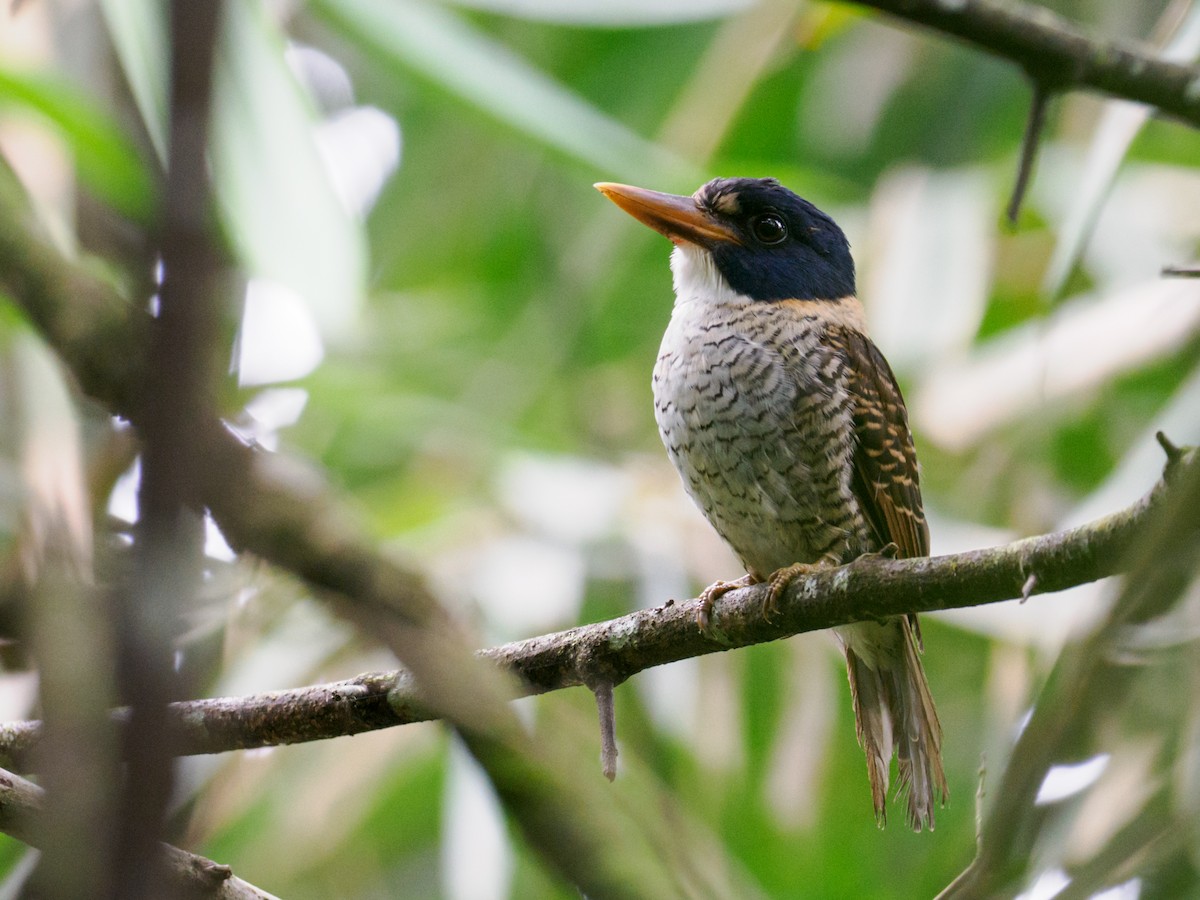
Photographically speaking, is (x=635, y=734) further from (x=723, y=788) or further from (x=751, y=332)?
(x=723, y=788)

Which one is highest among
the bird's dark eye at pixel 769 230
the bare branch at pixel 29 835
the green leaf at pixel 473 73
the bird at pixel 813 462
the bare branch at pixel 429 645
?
the green leaf at pixel 473 73

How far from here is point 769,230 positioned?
11.0 feet

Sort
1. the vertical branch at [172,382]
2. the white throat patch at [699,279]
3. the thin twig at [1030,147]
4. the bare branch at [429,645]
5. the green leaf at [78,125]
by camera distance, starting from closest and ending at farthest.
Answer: the vertical branch at [172,382] < the bare branch at [429,645] < the green leaf at [78,125] < the thin twig at [1030,147] < the white throat patch at [699,279]

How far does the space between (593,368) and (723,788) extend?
228 centimetres

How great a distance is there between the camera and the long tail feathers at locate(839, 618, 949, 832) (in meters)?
2.81

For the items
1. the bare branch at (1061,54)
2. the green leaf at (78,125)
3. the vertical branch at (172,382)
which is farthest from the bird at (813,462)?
the vertical branch at (172,382)

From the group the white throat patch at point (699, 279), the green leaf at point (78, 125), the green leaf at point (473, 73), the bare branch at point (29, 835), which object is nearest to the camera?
the bare branch at point (29, 835)

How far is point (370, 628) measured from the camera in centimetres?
60

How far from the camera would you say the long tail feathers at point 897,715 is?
2.81 meters

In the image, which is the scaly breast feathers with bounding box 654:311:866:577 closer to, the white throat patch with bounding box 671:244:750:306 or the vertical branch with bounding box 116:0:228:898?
the white throat patch with bounding box 671:244:750:306

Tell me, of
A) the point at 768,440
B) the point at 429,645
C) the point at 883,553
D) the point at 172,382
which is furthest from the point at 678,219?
the point at 172,382

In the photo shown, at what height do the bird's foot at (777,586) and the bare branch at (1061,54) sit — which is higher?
the bare branch at (1061,54)

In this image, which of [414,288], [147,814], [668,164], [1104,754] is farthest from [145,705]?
[414,288]

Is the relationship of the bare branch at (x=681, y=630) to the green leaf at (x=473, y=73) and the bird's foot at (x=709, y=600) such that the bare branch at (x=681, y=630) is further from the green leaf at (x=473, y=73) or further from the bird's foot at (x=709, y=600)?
the green leaf at (x=473, y=73)
